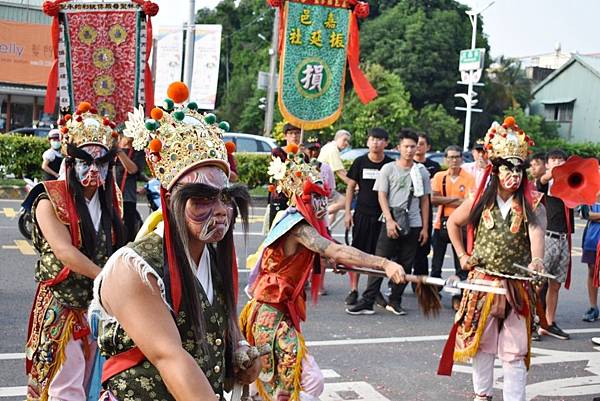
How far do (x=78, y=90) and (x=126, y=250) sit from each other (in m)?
3.73

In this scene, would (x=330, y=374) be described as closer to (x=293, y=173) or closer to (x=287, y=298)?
(x=287, y=298)

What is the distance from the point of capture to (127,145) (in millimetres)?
8719

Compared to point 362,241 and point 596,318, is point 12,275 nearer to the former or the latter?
point 362,241

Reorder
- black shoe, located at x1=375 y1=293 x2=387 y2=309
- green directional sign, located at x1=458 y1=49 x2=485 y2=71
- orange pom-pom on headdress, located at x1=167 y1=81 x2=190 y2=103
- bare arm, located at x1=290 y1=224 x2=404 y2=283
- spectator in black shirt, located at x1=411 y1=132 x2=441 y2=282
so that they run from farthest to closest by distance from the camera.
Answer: green directional sign, located at x1=458 y1=49 x2=485 y2=71 < spectator in black shirt, located at x1=411 y1=132 x2=441 y2=282 < black shoe, located at x1=375 y1=293 x2=387 y2=309 < bare arm, located at x1=290 y1=224 x2=404 y2=283 < orange pom-pom on headdress, located at x1=167 y1=81 x2=190 y2=103

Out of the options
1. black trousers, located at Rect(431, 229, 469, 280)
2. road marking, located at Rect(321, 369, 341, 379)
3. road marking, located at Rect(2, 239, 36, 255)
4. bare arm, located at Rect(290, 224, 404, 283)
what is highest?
bare arm, located at Rect(290, 224, 404, 283)

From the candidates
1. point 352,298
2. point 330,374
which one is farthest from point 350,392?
point 352,298

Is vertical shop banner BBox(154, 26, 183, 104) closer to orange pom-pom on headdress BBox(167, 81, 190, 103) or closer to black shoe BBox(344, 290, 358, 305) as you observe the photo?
black shoe BBox(344, 290, 358, 305)

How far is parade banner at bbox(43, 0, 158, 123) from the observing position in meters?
5.73

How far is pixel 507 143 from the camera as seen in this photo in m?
5.38

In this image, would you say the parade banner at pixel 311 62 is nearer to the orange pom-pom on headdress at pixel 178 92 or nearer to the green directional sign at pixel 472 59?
the orange pom-pom on headdress at pixel 178 92

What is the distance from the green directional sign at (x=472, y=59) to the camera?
29.2 meters

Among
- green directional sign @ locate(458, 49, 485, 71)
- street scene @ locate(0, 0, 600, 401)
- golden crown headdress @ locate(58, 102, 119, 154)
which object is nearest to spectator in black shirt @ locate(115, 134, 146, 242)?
street scene @ locate(0, 0, 600, 401)

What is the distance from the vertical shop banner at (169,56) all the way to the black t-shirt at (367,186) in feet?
30.9

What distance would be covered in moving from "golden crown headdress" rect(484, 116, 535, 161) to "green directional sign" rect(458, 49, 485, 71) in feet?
80.5
